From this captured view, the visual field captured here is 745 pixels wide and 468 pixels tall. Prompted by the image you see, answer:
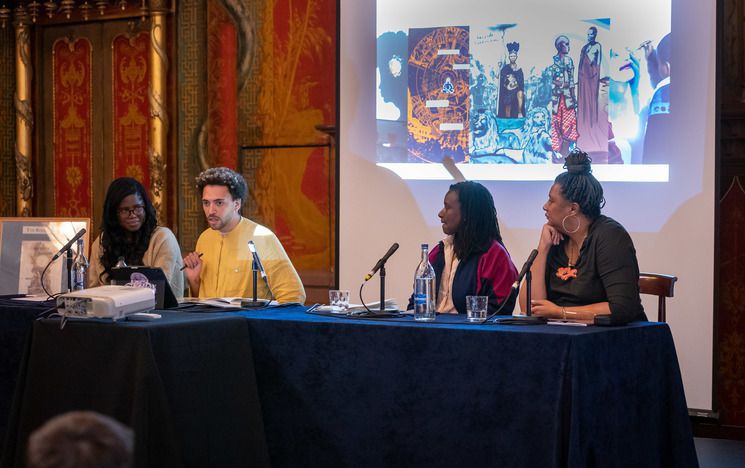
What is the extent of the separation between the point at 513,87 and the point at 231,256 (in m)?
1.72

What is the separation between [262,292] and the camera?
4.35 meters

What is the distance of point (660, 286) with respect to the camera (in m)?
3.97

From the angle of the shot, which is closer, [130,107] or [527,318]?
[527,318]

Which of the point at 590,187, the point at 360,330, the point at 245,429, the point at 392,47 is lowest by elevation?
the point at 245,429

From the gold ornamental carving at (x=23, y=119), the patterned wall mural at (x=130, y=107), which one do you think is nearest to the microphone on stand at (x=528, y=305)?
the patterned wall mural at (x=130, y=107)

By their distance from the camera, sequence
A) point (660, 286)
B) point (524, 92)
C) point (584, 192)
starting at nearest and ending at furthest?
point (584, 192) → point (660, 286) → point (524, 92)

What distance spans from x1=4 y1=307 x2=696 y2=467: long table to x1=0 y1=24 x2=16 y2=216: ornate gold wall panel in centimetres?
379

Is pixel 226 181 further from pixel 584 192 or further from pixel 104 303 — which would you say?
pixel 584 192

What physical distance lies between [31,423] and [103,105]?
371 centimetres

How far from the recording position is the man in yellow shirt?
172 inches

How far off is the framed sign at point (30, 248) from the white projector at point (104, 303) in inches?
60.4

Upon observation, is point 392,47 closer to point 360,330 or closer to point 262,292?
point 262,292

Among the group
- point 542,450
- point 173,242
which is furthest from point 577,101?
point 542,450

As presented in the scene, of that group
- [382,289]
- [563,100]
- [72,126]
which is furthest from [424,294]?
[72,126]
